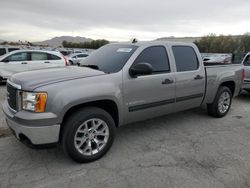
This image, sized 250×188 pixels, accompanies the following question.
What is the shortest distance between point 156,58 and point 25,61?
337 inches

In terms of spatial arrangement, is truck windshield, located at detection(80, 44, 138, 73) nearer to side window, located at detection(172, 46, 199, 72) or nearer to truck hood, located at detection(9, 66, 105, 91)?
truck hood, located at detection(9, 66, 105, 91)

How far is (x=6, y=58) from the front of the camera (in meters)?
11.0

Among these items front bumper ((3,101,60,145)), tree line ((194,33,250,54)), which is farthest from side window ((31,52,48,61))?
tree line ((194,33,250,54))

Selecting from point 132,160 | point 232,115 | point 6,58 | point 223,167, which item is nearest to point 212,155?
point 223,167

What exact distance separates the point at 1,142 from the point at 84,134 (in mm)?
1745

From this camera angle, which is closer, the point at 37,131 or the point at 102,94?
the point at 37,131

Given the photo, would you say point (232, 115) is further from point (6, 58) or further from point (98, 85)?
point (6, 58)

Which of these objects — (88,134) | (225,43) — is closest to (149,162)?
(88,134)

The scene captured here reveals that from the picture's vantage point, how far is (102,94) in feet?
11.6

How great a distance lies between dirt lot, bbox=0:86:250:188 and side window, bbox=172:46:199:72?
128 centimetres

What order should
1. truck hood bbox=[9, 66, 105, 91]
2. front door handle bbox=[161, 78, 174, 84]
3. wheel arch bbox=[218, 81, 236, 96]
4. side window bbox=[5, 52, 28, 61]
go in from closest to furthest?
truck hood bbox=[9, 66, 105, 91] → front door handle bbox=[161, 78, 174, 84] → wheel arch bbox=[218, 81, 236, 96] → side window bbox=[5, 52, 28, 61]

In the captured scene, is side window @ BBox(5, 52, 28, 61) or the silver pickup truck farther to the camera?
side window @ BBox(5, 52, 28, 61)

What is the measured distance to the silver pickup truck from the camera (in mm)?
3166

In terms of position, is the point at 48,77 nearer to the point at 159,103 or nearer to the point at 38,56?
the point at 159,103
